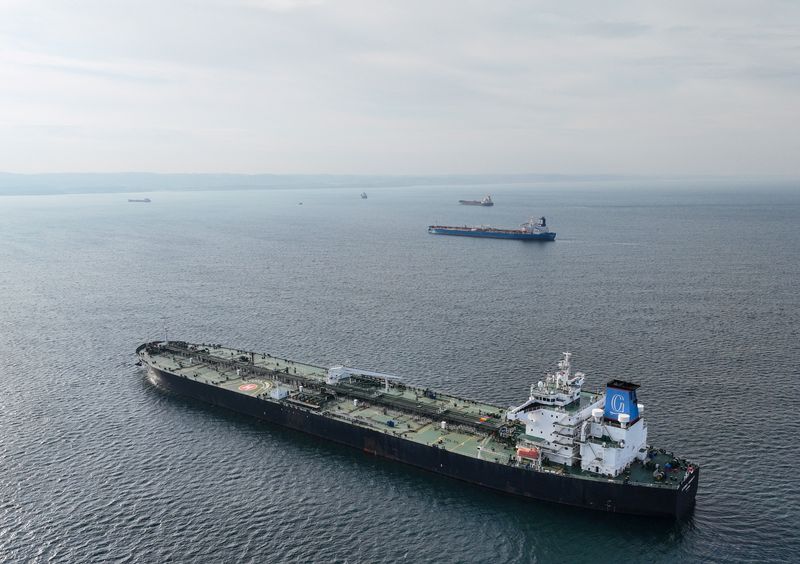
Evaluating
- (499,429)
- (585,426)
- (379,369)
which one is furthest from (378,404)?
(585,426)

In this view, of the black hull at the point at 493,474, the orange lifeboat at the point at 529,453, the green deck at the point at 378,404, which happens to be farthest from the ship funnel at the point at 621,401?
the orange lifeboat at the point at 529,453

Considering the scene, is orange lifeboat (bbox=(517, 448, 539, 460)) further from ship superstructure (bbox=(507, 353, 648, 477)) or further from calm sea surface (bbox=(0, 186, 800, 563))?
calm sea surface (bbox=(0, 186, 800, 563))

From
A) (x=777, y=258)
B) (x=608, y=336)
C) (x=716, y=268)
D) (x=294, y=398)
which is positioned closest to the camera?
(x=294, y=398)

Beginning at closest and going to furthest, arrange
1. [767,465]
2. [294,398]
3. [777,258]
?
1. [767,465]
2. [294,398]
3. [777,258]

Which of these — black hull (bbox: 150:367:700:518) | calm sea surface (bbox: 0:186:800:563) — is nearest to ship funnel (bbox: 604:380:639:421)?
black hull (bbox: 150:367:700:518)

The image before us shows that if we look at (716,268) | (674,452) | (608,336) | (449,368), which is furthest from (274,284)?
(716,268)

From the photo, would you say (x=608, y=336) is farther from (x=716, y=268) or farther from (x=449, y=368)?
(x=716, y=268)
